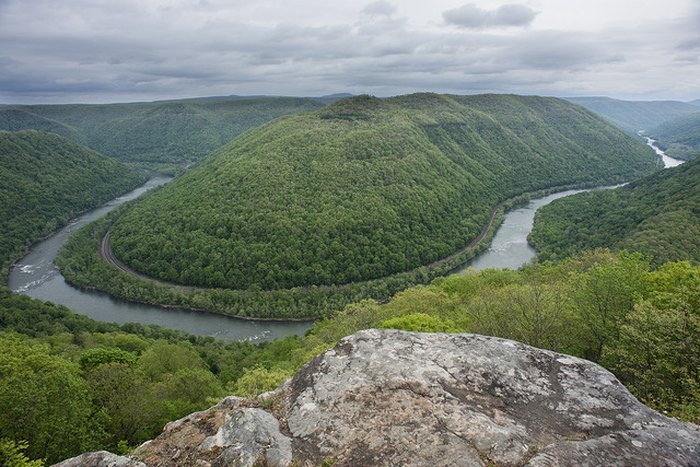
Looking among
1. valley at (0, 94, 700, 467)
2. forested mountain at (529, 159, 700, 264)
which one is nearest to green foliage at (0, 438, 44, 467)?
valley at (0, 94, 700, 467)

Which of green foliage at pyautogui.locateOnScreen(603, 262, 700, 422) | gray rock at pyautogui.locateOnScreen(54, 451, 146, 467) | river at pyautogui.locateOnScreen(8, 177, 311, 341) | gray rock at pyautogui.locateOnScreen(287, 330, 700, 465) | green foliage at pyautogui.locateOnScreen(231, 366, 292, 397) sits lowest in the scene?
river at pyautogui.locateOnScreen(8, 177, 311, 341)

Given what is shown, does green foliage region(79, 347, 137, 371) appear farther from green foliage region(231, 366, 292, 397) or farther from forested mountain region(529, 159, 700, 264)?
forested mountain region(529, 159, 700, 264)

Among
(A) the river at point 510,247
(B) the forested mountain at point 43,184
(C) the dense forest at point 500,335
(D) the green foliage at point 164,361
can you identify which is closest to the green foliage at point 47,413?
(C) the dense forest at point 500,335

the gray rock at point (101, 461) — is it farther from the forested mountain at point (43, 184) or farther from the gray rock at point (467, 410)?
the forested mountain at point (43, 184)

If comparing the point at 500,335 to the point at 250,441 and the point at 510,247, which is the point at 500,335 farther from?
the point at 510,247

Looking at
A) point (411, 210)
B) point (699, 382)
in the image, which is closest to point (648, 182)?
point (411, 210)

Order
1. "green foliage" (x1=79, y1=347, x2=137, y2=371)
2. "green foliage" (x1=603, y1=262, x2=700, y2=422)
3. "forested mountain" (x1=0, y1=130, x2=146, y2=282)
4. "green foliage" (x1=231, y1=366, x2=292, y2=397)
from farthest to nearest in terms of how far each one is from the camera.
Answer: "forested mountain" (x1=0, y1=130, x2=146, y2=282)
"green foliage" (x1=79, y1=347, x2=137, y2=371)
"green foliage" (x1=231, y1=366, x2=292, y2=397)
"green foliage" (x1=603, y1=262, x2=700, y2=422)

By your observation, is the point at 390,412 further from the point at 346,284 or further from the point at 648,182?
the point at 648,182
